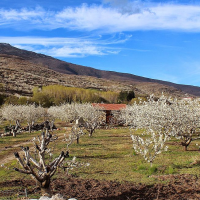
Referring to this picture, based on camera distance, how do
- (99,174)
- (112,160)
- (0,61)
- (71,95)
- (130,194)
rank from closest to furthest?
(130,194) → (99,174) → (112,160) → (71,95) → (0,61)

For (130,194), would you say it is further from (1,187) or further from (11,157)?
(11,157)

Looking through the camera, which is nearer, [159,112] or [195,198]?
[195,198]

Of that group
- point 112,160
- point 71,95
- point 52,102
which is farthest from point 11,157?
point 71,95

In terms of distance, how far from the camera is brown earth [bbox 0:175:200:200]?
8.98 metres

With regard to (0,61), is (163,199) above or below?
below

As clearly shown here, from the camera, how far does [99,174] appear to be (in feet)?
44.7

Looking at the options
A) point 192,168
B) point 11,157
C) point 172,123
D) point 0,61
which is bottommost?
point 11,157

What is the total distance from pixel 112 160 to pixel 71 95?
92766 mm

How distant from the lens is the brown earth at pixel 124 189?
8977mm

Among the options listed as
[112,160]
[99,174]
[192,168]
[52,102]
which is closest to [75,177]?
[99,174]

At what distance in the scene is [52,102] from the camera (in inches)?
3674

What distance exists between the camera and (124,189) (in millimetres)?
9969

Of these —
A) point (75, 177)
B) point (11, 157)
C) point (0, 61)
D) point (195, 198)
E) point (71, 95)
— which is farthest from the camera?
point (0, 61)

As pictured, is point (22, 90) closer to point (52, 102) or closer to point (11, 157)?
point (52, 102)
